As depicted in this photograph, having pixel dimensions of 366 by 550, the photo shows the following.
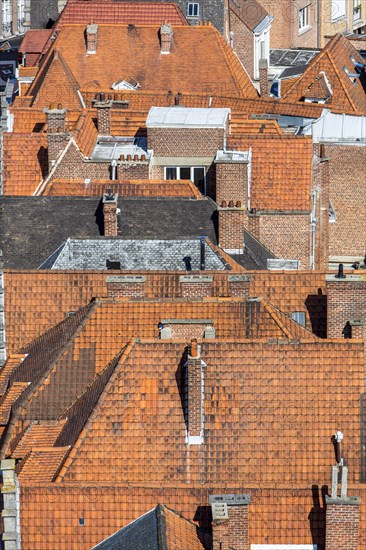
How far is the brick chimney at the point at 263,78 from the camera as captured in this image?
11725 cm

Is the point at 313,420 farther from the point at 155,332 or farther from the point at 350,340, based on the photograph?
the point at 155,332

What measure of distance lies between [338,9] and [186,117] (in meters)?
56.8

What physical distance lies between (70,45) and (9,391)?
47162 millimetres

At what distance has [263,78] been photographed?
118000 mm

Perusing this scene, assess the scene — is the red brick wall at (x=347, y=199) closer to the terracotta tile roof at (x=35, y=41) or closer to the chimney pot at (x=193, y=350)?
the terracotta tile roof at (x=35, y=41)

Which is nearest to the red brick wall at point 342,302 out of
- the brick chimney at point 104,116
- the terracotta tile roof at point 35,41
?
the brick chimney at point 104,116

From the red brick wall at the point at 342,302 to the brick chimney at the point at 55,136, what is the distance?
76.5ft

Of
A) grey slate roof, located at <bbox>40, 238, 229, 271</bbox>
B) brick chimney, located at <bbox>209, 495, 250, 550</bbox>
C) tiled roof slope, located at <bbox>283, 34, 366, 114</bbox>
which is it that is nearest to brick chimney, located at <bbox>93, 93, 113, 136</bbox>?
tiled roof slope, located at <bbox>283, 34, 366, 114</bbox>

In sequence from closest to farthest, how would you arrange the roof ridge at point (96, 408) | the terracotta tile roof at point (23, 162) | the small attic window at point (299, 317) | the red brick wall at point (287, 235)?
1. the roof ridge at point (96, 408)
2. the small attic window at point (299, 317)
3. the red brick wall at point (287, 235)
4. the terracotta tile roof at point (23, 162)

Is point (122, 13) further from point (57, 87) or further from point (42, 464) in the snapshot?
point (42, 464)

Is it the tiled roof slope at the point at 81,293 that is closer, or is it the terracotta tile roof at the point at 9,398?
the terracotta tile roof at the point at 9,398

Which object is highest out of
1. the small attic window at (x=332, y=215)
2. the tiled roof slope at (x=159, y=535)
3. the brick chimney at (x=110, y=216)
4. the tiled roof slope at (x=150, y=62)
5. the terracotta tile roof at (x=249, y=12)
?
the terracotta tile roof at (x=249, y=12)

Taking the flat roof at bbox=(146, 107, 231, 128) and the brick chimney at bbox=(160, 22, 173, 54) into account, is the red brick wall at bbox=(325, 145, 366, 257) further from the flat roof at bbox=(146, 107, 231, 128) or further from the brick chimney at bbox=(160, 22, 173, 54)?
the brick chimney at bbox=(160, 22, 173, 54)

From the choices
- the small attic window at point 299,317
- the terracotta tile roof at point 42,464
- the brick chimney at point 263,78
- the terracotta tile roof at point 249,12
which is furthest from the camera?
the terracotta tile roof at point 249,12
